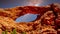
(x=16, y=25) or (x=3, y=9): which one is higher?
(x=3, y=9)

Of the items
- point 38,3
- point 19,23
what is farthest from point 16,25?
point 38,3

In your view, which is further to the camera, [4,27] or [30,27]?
[30,27]

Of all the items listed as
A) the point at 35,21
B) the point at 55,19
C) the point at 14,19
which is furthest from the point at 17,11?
the point at 55,19

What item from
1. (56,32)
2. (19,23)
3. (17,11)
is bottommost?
(56,32)

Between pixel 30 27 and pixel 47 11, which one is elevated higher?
pixel 47 11

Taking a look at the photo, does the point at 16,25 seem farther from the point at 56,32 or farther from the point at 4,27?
the point at 56,32

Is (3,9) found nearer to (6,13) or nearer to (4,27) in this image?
(6,13)
